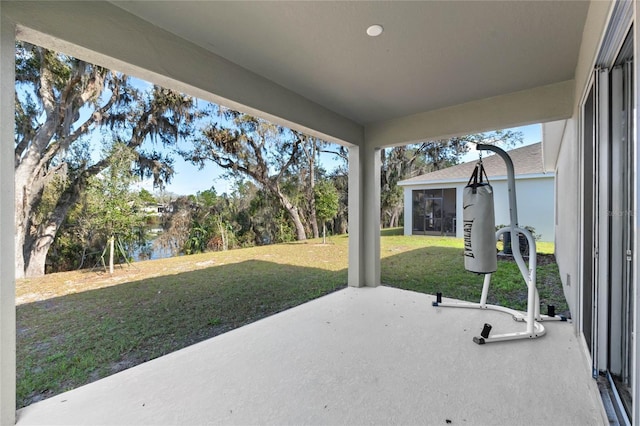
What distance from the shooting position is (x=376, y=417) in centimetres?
161

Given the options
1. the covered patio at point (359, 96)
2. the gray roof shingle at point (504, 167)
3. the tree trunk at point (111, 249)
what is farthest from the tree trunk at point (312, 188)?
the covered patio at point (359, 96)

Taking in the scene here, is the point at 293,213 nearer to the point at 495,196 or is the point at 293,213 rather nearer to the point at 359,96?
the point at 495,196

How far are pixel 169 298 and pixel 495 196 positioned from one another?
985 cm

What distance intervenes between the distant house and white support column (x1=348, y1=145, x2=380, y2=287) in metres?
6.61

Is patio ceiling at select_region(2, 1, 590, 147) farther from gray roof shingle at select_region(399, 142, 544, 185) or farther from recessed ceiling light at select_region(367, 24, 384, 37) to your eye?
gray roof shingle at select_region(399, 142, 544, 185)

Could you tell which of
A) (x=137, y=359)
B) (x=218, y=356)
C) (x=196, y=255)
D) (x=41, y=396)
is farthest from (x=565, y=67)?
(x=196, y=255)

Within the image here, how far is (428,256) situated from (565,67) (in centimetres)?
543

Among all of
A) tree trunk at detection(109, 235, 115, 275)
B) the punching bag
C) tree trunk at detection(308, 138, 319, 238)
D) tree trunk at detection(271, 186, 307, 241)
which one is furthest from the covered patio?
tree trunk at detection(308, 138, 319, 238)

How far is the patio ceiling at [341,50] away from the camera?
184cm

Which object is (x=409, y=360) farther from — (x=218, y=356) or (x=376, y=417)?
(x=218, y=356)

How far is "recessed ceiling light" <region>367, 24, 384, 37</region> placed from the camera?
2074 millimetres

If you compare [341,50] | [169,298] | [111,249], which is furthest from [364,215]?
[111,249]

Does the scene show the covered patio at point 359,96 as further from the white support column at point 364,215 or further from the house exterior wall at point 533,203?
the house exterior wall at point 533,203

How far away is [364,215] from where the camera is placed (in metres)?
4.57
